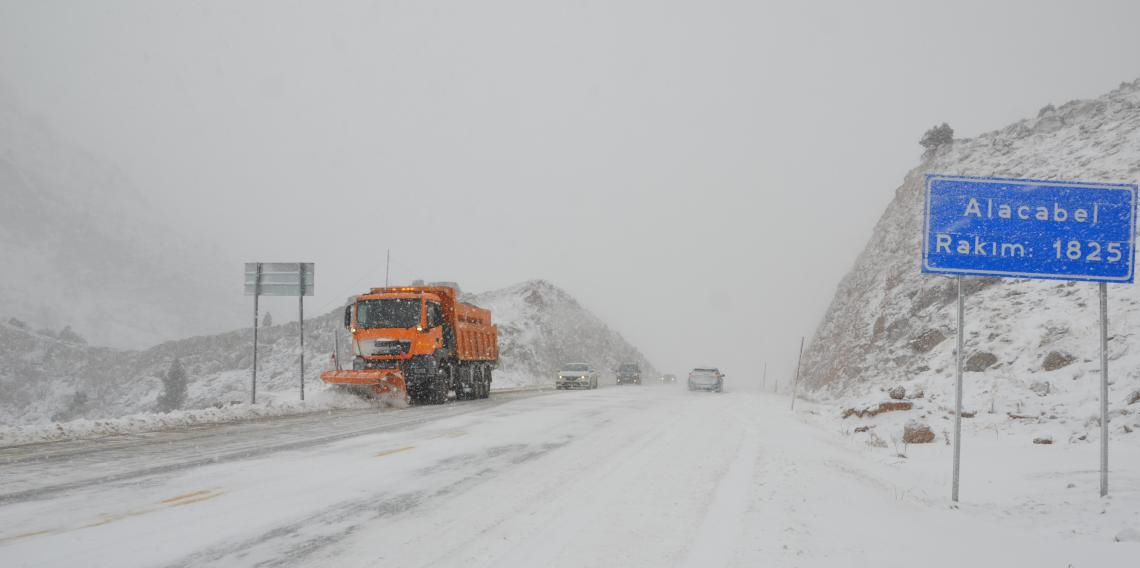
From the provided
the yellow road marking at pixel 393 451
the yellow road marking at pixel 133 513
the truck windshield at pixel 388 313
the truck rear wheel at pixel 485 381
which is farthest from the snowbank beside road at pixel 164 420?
the truck rear wheel at pixel 485 381

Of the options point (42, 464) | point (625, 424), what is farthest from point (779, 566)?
point (625, 424)

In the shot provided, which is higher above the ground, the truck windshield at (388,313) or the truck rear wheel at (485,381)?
the truck windshield at (388,313)

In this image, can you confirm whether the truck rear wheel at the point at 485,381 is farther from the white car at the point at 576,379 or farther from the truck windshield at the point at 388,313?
the white car at the point at 576,379

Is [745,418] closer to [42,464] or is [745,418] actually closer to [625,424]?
[625,424]

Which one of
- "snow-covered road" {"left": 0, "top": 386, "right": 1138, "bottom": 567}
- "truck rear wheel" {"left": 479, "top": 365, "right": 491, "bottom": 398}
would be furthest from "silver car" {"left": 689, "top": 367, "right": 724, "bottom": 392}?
"snow-covered road" {"left": 0, "top": 386, "right": 1138, "bottom": 567}

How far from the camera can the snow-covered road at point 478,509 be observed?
16.0 ft

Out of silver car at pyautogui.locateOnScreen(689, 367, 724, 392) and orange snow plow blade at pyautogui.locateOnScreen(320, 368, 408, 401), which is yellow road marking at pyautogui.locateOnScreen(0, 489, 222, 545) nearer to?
orange snow plow blade at pyautogui.locateOnScreen(320, 368, 408, 401)

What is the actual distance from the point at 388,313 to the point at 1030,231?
17.6 meters

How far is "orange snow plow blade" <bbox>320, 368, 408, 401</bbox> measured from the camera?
20047mm

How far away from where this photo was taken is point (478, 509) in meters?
6.25

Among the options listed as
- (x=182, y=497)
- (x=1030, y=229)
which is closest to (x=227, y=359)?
(x=182, y=497)

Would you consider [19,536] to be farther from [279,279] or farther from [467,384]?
[467,384]

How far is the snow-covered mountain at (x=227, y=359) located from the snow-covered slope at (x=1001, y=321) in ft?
100

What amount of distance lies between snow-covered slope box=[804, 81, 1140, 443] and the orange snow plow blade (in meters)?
13.1
